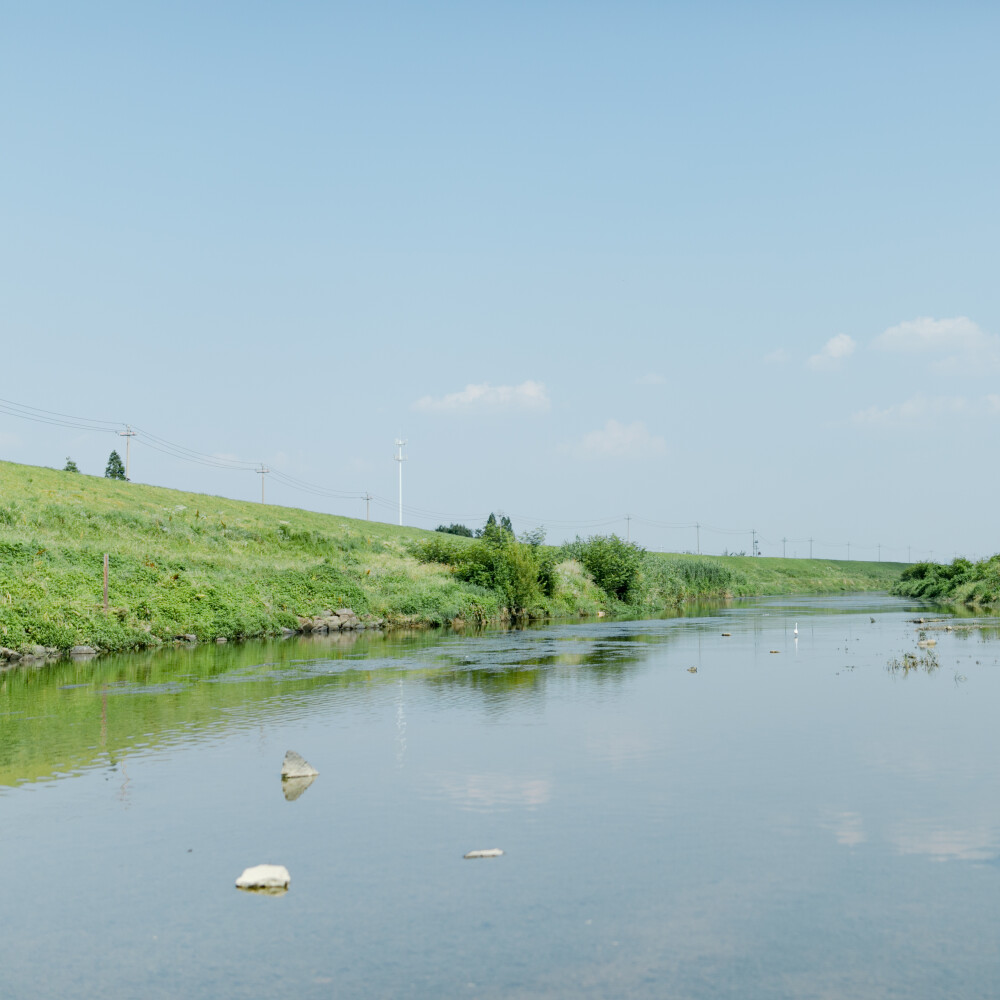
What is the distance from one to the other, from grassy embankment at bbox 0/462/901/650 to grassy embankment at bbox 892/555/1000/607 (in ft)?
68.3

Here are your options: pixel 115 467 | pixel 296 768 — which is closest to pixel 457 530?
pixel 115 467

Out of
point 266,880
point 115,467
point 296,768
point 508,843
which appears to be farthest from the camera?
point 115,467

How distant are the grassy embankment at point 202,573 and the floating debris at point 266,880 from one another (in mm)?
28201

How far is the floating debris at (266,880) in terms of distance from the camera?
34.0 ft

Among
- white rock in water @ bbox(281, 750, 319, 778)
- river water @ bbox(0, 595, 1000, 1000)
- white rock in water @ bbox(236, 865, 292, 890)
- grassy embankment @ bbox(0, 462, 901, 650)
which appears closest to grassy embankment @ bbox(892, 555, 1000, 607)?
grassy embankment @ bbox(0, 462, 901, 650)

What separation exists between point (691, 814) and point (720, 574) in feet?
322

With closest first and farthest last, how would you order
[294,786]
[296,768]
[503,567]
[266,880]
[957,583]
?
[266,880], [294,786], [296,768], [503,567], [957,583]

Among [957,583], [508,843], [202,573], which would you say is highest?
[202,573]

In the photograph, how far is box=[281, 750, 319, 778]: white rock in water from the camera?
15.7 m

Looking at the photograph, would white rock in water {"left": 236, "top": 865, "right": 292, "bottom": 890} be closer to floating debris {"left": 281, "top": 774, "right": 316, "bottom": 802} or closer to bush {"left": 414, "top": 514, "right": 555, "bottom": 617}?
floating debris {"left": 281, "top": 774, "right": 316, "bottom": 802}

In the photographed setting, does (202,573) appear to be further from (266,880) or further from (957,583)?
(957,583)

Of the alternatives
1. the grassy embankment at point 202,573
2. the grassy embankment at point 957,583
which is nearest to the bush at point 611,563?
the grassy embankment at point 202,573

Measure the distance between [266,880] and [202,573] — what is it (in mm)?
41125

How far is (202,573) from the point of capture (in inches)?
1951
